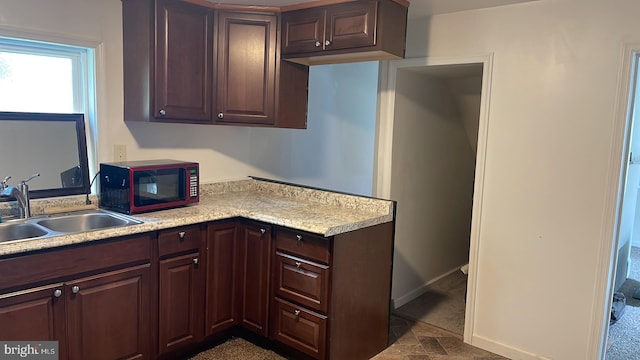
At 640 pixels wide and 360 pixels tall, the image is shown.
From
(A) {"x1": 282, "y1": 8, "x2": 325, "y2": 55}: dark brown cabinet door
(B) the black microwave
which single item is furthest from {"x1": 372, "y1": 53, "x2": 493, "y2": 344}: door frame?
(B) the black microwave

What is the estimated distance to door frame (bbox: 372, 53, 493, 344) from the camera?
2.87 meters

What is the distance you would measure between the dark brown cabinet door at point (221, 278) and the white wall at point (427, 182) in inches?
53.4

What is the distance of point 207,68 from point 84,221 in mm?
1161

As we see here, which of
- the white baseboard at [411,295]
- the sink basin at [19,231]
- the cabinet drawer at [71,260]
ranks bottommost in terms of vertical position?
the white baseboard at [411,295]

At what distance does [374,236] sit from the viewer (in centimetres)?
266

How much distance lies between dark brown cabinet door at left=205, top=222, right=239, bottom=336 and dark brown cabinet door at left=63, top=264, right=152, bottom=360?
1.28 feet

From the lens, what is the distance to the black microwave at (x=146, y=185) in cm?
256

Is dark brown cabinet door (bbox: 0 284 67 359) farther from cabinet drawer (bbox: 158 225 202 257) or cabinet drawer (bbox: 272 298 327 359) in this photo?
cabinet drawer (bbox: 272 298 327 359)

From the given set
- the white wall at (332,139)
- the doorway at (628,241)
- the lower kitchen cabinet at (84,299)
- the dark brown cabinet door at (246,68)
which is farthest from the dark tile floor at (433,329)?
the dark brown cabinet door at (246,68)

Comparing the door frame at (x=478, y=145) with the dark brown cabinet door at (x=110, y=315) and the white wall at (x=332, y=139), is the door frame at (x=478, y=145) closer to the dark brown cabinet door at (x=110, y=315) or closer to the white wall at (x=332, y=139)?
the white wall at (x=332, y=139)

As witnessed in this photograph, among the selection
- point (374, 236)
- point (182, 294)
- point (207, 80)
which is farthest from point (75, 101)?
point (374, 236)

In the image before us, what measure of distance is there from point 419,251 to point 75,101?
2.86 m

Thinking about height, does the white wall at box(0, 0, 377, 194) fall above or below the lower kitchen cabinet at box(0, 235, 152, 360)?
above

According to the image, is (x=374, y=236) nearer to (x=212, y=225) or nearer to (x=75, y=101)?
(x=212, y=225)
